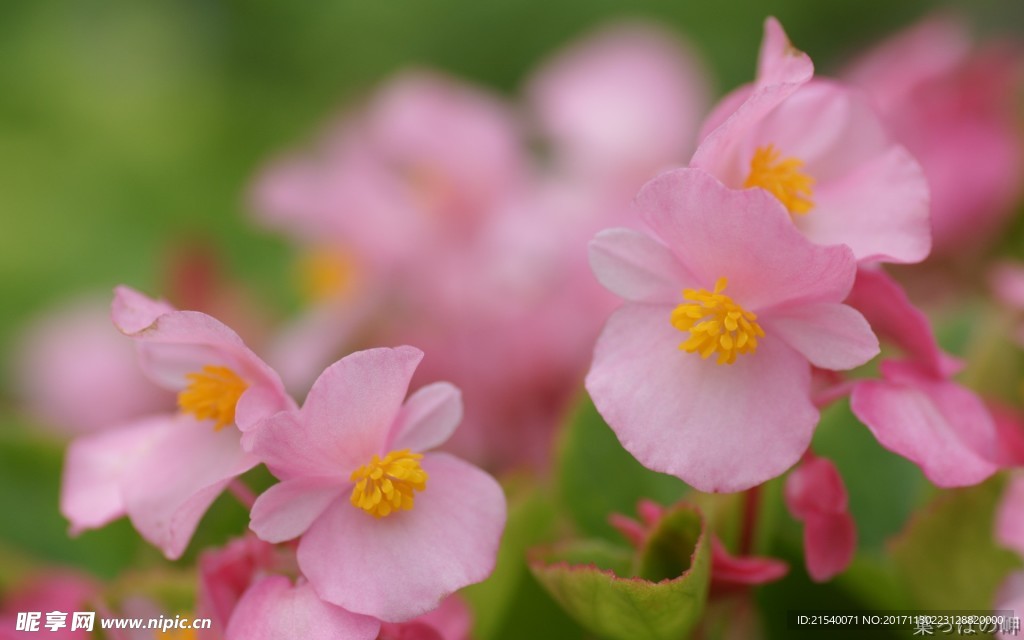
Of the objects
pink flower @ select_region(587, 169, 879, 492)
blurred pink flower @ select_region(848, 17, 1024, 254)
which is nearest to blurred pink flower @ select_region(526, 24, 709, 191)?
blurred pink flower @ select_region(848, 17, 1024, 254)

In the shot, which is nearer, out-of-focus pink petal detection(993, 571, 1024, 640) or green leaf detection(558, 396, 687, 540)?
out-of-focus pink petal detection(993, 571, 1024, 640)

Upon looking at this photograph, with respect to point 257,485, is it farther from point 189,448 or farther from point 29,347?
point 29,347

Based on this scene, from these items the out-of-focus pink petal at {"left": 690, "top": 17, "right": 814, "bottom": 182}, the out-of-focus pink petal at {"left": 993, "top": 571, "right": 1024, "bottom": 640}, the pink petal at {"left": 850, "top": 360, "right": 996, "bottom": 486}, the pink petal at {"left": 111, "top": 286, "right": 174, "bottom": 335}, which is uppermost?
the out-of-focus pink petal at {"left": 690, "top": 17, "right": 814, "bottom": 182}

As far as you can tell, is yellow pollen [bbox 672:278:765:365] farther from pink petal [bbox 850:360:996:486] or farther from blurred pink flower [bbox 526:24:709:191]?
blurred pink flower [bbox 526:24:709:191]

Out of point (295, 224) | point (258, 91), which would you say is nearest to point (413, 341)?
point (295, 224)

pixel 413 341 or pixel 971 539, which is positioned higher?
pixel 971 539

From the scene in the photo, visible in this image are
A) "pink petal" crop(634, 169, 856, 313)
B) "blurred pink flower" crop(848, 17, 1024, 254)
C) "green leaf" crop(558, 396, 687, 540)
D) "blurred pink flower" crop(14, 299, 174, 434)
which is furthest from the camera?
"blurred pink flower" crop(14, 299, 174, 434)
